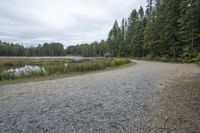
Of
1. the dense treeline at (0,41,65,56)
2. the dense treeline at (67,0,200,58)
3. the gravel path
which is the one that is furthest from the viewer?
the dense treeline at (0,41,65,56)

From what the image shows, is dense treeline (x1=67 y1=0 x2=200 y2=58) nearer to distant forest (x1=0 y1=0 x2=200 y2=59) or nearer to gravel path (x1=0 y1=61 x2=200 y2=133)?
distant forest (x1=0 y1=0 x2=200 y2=59)

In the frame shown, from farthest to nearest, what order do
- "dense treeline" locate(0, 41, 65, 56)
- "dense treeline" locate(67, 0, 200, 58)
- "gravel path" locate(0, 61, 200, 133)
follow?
"dense treeline" locate(0, 41, 65, 56)
"dense treeline" locate(67, 0, 200, 58)
"gravel path" locate(0, 61, 200, 133)

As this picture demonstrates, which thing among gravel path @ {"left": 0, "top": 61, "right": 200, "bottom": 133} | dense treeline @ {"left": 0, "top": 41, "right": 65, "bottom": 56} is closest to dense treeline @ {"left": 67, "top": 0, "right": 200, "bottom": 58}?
gravel path @ {"left": 0, "top": 61, "right": 200, "bottom": 133}

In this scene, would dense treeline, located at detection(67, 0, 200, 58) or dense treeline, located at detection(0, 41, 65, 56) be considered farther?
dense treeline, located at detection(0, 41, 65, 56)

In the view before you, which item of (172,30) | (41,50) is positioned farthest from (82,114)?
(41,50)

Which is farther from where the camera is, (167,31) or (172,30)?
(167,31)

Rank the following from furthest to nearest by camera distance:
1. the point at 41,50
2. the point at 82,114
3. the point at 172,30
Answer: the point at 41,50, the point at 172,30, the point at 82,114

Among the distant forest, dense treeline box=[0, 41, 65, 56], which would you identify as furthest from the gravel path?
dense treeline box=[0, 41, 65, 56]

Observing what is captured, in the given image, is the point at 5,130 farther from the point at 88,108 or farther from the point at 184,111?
the point at 184,111

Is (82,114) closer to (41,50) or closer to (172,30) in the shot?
(172,30)

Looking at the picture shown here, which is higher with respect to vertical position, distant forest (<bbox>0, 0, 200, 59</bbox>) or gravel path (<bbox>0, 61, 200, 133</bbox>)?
distant forest (<bbox>0, 0, 200, 59</bbox>)

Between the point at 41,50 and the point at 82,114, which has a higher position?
the point at 41,50

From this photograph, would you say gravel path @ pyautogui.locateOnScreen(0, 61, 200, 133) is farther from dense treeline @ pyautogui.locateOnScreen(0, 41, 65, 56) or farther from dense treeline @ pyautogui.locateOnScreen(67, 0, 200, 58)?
dense treeline @ pyautogui.locateOnScreen(0, 41, 65, 56)

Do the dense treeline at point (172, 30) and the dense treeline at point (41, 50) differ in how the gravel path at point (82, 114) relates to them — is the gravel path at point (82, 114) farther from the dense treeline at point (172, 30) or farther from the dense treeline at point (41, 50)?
the dense treeline at point (41, 50)
